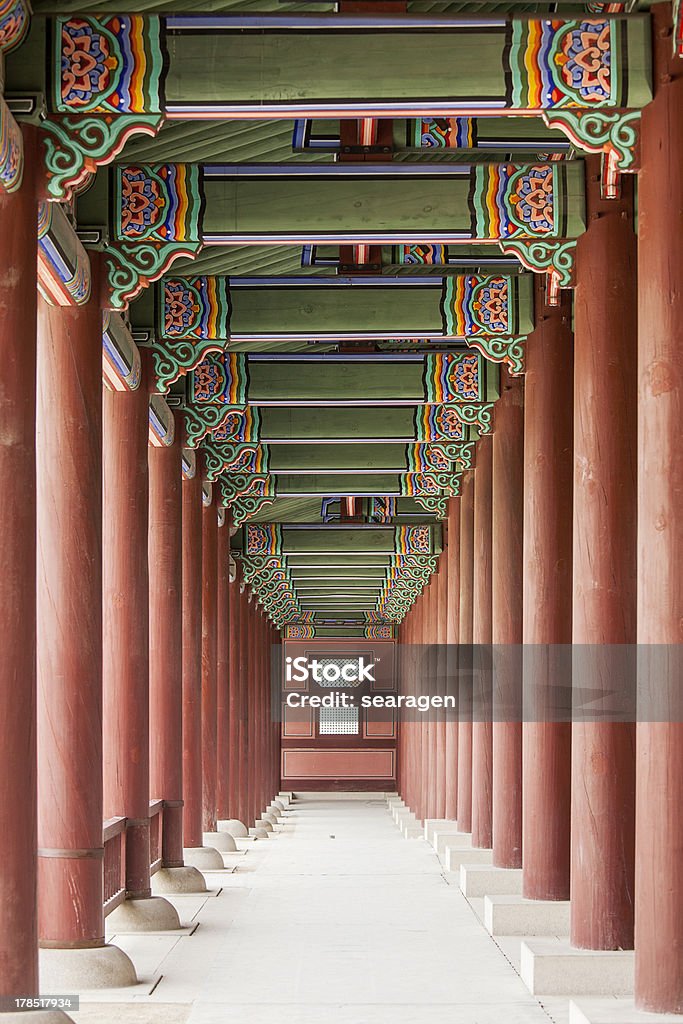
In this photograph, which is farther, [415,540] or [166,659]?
[415,540]

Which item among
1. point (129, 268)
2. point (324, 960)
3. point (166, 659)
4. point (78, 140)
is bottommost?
point (324, 960)

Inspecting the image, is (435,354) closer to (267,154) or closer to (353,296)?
(353,296)

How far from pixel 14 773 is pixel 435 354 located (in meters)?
8.56

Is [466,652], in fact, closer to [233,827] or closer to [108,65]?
[233,827]

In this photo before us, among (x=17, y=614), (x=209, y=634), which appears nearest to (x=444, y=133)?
(x=17, y=614)

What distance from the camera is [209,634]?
18328 millimetres

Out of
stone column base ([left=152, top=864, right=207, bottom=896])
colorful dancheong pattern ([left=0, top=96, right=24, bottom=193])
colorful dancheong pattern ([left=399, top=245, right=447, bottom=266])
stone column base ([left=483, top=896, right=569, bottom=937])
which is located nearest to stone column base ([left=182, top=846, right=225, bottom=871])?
stone column base ([left=152, top=864, right=207, bottom=896])

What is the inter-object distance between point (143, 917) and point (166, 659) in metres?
2.94

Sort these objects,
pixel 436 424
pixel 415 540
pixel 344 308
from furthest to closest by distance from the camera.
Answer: pixel 415 540, pixel 436 424, pixel 344 308

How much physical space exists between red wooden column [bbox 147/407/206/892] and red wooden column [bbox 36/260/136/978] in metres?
4.35

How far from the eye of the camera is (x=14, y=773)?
7.00 m

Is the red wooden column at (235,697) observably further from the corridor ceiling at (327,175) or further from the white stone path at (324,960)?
the corridor ceiling at (327,175)

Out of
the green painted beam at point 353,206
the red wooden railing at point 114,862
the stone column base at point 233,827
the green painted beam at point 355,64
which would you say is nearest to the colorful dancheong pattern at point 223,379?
the red wooden railing at point 114,862

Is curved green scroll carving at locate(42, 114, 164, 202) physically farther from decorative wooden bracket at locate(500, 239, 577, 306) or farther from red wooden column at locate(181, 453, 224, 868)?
red wooden column at locate(181, 453, 224, 868)
